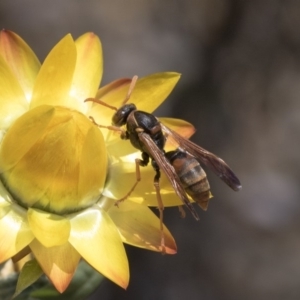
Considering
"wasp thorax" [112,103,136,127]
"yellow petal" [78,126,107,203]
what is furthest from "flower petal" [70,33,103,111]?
"yellow petal" [78,126,107,203]

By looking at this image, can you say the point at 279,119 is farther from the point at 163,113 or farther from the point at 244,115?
the point at 163,113

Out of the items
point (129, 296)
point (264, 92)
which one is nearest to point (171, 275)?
point (129, 296)

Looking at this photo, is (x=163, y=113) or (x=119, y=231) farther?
(x=163, y=113)

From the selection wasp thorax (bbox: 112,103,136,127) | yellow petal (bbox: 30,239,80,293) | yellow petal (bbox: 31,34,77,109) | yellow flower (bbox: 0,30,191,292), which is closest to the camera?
yellow petal (bbox: 30,239,80,293)

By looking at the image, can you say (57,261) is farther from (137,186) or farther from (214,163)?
(214,163)

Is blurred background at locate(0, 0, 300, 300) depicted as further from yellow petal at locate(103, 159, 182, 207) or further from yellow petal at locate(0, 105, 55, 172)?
yellow petal at locate(0, 105, 55, 172)

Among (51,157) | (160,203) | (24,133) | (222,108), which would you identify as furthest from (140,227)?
(222,108)
